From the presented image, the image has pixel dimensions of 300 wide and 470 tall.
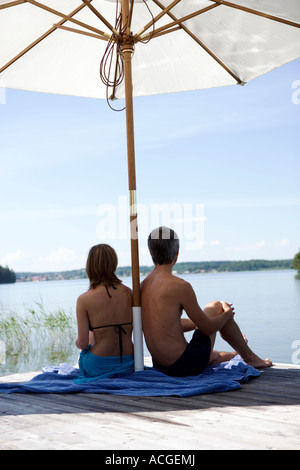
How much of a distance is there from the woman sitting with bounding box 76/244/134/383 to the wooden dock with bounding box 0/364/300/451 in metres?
0.36

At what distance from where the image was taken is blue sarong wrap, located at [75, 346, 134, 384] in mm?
3330

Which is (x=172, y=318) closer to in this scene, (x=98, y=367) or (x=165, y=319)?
(x=165, y=319)

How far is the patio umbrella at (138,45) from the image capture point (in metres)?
3.68

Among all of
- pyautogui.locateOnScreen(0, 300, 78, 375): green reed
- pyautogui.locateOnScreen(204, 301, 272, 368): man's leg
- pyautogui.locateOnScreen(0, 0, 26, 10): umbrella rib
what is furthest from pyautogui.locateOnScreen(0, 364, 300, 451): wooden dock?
pyautogui.locateOnScreen(0, 300, 78, 375): green reed

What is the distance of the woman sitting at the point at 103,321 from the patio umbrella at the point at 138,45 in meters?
0.10

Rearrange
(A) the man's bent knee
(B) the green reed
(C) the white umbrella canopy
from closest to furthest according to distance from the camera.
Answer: (A) the man's bent knee, (C) the white umbrella canopy, (B) the green reed

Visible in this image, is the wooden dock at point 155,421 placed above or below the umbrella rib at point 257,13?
below

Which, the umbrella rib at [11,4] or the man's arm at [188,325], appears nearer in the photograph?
the man's arm at [188,325]

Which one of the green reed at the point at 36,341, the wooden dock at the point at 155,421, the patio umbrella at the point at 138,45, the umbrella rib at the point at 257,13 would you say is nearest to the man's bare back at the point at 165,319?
the patio umbrella at the point at 138,45

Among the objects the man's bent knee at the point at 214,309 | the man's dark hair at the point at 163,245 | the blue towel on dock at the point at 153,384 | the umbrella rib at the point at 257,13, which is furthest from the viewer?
the umbrella rib at the point at 257,13

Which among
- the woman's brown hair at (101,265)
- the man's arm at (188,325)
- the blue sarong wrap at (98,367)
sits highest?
the woman's brown hair at (101,265)

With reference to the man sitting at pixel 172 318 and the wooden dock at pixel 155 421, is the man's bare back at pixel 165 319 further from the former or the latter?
the wooden dock at pixel 155 421

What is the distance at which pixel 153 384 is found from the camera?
3094mm

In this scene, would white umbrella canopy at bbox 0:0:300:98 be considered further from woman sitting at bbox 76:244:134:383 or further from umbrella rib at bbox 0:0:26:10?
woman sitting at bbox 76:244:134:383
